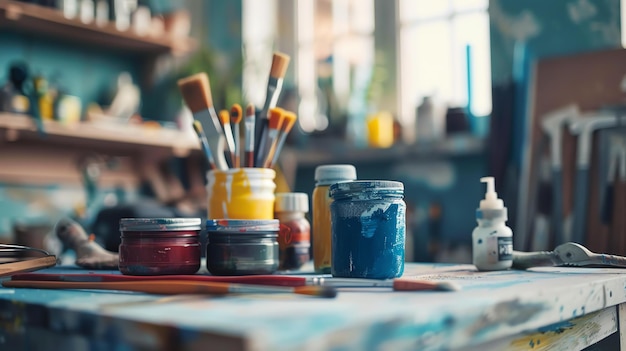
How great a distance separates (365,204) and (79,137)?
7.19 feet

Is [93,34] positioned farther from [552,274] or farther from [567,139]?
[552,274]

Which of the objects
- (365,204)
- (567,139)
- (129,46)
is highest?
(129,46)

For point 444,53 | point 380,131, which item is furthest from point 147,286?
point 444,53

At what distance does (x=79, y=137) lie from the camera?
2.80 m

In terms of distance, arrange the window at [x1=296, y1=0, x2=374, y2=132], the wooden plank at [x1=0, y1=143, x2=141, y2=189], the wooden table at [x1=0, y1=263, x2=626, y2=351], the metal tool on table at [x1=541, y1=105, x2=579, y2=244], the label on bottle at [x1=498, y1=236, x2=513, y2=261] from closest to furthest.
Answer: the wooden table at [x1=0, y1=263, x2=626, y2=351] → the label on bottle at [x1=498, y1=236, x2=513, y2=261] → the metal tool on table at [x1=541, y1=105, x2=579, y2=244] → the wooden plank at [x1=0, y1=143, x2=141, y2=189] → the window at [x1=296, y1=0, x2=374, y2=132]

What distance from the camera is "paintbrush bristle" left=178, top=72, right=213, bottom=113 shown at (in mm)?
1154

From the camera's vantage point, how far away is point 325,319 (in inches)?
21.3

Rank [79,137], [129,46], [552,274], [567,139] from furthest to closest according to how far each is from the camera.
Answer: [129,46], [79,137], [567,139], [552,274]

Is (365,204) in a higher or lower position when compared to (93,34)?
lower

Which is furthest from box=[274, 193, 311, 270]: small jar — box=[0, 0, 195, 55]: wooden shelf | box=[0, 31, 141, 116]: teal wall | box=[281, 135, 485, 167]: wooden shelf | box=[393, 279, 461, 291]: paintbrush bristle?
box=[0, 31, 141, 116]: teal wall

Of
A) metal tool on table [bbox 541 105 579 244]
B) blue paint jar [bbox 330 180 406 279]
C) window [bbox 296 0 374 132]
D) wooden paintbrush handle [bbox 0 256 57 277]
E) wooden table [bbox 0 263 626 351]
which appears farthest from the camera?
window [bbox 296 0 374 132]

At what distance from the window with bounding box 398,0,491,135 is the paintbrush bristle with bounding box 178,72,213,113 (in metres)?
1.73

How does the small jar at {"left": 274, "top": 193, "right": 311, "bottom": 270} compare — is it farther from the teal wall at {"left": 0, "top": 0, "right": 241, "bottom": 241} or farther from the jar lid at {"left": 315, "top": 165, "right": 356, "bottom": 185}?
the teal wall at {"left": 0, "top": 0, "right": 241, "bottom": 241}

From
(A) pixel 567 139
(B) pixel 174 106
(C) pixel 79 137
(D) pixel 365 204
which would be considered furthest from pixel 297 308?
(B) pixel 174 106
